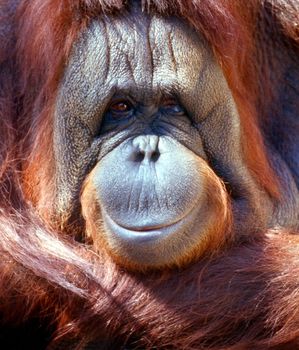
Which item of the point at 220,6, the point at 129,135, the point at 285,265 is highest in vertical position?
the point at 220,6

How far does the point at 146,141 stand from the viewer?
2.35 metres

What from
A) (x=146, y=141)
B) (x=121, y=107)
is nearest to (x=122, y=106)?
(x=121, y=107)

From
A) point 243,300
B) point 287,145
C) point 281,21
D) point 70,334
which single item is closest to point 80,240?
point 70,334

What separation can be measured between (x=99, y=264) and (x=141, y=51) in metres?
0.55

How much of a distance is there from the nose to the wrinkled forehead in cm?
14

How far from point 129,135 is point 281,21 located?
2.31 ft

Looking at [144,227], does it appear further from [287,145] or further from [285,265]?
[287,145]

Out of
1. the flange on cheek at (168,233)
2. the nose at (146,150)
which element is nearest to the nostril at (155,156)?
the nose at (146,150)

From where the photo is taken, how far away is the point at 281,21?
2830mm

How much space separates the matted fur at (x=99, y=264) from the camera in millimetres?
2350

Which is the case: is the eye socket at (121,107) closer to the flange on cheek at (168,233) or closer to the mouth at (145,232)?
the flange on cheek at (168,233)

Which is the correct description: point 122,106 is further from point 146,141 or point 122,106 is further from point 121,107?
point 146,141

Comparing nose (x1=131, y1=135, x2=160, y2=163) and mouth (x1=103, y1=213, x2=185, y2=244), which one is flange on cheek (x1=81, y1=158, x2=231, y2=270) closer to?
mouth (x1=103, y1=213, x2=185, y2=244)

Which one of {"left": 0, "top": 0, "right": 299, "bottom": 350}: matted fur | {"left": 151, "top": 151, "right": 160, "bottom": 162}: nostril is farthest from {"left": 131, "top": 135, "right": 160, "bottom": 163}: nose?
{"left": 0, "top": 0, "right": 299, "bottom": 350}: matted fur
